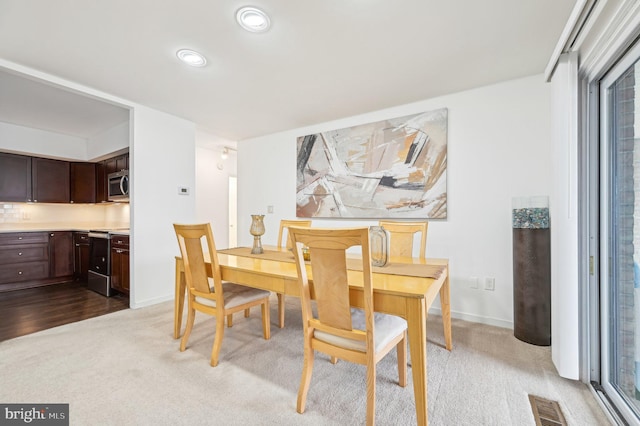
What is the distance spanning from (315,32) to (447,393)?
248cm

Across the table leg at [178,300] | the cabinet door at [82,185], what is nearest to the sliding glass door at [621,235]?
the table leg at [178,300]

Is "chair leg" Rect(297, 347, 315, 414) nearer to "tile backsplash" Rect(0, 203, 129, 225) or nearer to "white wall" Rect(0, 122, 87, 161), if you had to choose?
"tile backsplash" Rect(0, 203, 129, 225)

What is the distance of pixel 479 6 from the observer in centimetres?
172

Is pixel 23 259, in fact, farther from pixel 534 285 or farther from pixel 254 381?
pixel 534 285

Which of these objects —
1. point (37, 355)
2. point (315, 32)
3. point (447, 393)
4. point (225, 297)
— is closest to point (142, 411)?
point (225, 297)

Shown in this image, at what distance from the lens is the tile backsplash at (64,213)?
452 cm

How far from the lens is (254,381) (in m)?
1.81

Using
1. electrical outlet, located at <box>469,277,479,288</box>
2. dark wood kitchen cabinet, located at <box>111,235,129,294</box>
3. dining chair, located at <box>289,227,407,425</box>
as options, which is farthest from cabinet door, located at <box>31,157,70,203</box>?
electrical outlet, located at <box>469,277,479,288</box>

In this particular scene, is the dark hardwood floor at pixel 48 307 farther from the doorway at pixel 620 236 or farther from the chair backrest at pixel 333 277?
the doorway at pixel 620 236

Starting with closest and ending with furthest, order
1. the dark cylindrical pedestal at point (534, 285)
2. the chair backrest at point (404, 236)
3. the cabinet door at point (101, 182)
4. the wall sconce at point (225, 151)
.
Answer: the dark cylindrical pedestal at point (534, 285) < the chair backrest at point (404, 236) < the cabinet door at point (101, 182) < the wall sconce at point (225, 151)

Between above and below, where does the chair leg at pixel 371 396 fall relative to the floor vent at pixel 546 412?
above

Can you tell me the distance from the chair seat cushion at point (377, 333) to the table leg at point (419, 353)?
0.60 ft

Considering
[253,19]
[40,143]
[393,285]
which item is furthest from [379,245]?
[40,143]

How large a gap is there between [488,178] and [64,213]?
6.55m
